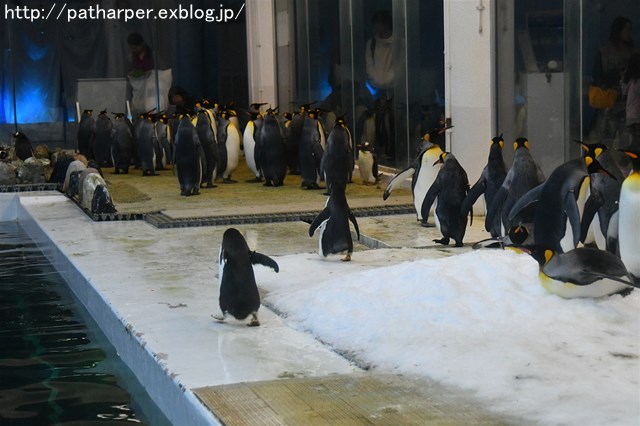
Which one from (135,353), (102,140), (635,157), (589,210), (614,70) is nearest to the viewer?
(135,353)

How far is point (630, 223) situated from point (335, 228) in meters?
2.05

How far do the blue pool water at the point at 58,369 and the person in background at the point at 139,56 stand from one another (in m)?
13.8

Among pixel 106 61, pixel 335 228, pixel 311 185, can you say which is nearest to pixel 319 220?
pixel 335 228

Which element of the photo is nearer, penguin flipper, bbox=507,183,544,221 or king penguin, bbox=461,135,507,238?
penguin flipper, bbox=507,183,544,221

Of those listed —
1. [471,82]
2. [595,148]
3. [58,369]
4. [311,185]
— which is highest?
[471,82]

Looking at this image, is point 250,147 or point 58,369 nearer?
point 58,369

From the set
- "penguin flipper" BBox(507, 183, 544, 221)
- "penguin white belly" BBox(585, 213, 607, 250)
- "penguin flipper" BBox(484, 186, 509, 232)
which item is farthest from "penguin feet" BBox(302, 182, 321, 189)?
"penguin flipper" BBox(507, 183, 544, 221)

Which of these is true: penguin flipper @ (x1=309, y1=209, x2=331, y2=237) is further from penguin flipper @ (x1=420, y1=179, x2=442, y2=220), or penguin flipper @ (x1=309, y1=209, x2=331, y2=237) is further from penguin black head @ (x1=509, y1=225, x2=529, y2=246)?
penguin black head @ (x1=509, y1=225, x2=529, y2=246)

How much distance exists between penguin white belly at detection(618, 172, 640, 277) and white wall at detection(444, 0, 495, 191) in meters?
4.03

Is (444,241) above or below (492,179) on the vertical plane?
below

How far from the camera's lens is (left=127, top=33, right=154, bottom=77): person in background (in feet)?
70.6

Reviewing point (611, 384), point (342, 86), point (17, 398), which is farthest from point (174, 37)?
point (611, 384)

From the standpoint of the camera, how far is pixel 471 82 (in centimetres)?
988

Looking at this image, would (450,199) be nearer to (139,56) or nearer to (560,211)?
(560,211)
